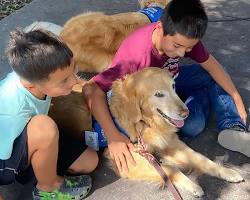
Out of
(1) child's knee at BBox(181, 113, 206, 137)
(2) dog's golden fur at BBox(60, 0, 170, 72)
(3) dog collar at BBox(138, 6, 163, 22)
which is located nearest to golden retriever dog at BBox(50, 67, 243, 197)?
(1) child's knee at BBox(181, 113, 206, 137)

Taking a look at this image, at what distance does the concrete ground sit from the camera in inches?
99.3

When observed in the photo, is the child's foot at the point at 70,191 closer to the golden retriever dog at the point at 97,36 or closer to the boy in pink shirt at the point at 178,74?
the boy in pink shirt at the point at 178,74

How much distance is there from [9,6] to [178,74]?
2383 mm

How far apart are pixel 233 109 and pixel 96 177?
38.8 inches

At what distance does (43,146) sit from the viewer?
2219 mm

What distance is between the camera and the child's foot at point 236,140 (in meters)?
2.66

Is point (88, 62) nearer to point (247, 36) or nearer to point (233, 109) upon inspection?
point (233, 109)

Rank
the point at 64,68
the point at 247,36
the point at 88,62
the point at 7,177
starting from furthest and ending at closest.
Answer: the point at 247,36
the point at 88,62
the point at 7,177
the point at 64,68

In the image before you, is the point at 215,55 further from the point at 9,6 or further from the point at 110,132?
the point at 9,6

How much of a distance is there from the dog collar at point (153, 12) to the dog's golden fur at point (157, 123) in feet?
3.66

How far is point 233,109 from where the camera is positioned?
2871mm

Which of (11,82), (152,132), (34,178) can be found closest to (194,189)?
(152,132)

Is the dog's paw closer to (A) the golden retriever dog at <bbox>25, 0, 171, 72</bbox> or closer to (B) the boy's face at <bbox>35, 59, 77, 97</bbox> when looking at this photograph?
(B) the boy's face at <bbox>35, 59, 77, 97</bbox>

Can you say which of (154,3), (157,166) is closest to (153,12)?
(154,3)
